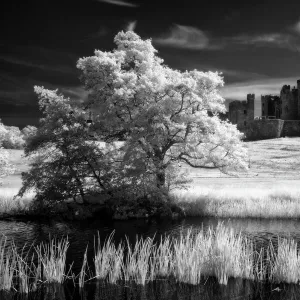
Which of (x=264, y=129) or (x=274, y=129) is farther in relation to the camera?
(x=264, y=129)

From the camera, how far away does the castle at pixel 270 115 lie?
3369 inches

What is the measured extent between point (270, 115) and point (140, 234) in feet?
300

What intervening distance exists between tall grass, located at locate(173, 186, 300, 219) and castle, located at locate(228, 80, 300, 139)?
59.7 m

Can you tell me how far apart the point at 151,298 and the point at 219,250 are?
2.59 metres

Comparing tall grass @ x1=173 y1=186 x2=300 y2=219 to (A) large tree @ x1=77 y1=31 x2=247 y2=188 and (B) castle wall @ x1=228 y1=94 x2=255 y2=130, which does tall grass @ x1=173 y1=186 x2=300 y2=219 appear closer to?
(A) large tree @ x1=77 y1=31 x2=247 y2=188

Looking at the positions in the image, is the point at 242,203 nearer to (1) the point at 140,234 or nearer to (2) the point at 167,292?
(1) the point at 140,234

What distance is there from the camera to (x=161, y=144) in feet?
89.6

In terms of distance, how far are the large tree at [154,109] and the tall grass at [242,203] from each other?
2.08 meters

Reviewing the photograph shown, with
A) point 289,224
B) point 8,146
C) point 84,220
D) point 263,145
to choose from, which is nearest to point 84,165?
point 84,220

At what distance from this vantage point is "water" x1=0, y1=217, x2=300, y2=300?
12.1 meters

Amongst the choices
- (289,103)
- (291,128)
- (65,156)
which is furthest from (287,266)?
(289,103)

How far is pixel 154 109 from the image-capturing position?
25.4m

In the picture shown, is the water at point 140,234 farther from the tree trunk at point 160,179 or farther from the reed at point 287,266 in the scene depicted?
the tree trunk at point 160,179

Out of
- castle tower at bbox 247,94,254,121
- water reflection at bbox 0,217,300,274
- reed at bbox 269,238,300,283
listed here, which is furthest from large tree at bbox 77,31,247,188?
castle tower at bbox 247,94,254,121
